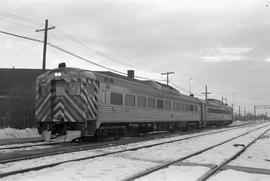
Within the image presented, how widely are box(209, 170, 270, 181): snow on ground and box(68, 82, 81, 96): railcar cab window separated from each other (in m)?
8.59

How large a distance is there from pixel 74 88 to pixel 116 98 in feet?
9.97

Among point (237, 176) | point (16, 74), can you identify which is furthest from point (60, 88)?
point (16, 74)

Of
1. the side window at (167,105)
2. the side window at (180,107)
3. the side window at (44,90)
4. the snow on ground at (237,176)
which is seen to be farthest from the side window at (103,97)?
the side window at (180,107)

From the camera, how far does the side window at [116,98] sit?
18939mm

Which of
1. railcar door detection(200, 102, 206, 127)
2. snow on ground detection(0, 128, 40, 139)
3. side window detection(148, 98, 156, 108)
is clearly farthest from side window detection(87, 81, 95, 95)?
railcar door detection(200, 102, 206, 127)

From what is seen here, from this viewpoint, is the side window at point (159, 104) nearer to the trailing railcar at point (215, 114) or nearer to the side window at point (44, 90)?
the side window at point (44, 90)

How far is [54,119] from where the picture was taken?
16828 mm

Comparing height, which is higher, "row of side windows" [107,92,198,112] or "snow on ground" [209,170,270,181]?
"row of side windows" [107,92,198,112]

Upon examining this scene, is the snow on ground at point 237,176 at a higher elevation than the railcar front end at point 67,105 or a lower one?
lower

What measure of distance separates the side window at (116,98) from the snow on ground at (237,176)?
9.68 m

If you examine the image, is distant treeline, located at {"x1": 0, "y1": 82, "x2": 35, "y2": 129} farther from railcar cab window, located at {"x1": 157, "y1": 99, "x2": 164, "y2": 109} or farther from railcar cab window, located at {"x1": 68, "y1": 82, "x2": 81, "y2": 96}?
railcar cab window, located at {"x1": 68, "y1": 82, "x2": 81, "y2": 96}

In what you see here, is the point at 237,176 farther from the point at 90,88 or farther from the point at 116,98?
the point at 116,98

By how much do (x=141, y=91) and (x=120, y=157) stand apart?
10.3 m

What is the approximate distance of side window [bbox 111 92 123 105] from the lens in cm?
1894
